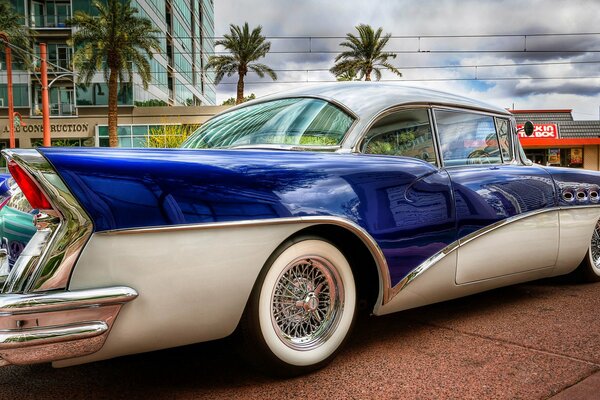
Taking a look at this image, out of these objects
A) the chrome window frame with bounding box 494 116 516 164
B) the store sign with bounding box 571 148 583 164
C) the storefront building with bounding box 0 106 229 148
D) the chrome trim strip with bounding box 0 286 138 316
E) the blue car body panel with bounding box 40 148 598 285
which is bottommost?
the store sign with bounding box 571 148 583 164

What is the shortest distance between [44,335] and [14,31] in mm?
36293

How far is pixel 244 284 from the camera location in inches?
86.5

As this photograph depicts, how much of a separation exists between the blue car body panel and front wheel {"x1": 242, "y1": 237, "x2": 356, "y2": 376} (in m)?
0.21

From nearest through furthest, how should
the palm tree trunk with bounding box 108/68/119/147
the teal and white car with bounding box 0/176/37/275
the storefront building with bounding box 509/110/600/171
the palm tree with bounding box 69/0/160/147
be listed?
the teal and white car with bounding box 0/176/37/275 → the palm tree with bounding box 69/0/160/147 → the palm tree trunk with bounding box 108/68/119/147 → the storefront building with bounding box 509/110/600/171

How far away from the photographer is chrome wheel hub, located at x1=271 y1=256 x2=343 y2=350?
241 centimetres

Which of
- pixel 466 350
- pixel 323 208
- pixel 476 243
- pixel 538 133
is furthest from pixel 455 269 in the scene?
pixel 538 133

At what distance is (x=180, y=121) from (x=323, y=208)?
3765 cm

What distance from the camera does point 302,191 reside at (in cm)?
237

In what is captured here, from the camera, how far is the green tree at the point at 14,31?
104ft

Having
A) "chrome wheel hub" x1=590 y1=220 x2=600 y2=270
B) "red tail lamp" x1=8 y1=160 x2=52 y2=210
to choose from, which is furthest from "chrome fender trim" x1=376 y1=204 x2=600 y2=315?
"red tail lamp" x1=8 y1=160 x2=52 y2=210

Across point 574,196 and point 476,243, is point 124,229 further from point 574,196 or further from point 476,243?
point 574,196

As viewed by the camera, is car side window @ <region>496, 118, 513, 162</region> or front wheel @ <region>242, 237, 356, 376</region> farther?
car side window @ <region>496, 118, 513, 162</region>

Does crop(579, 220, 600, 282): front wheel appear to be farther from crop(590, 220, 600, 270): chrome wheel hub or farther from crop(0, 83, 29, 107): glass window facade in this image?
crop(0, 83, 29, 107): glass window facade

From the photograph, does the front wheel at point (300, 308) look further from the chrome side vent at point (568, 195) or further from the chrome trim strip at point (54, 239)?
the chrome side vent at point (568, 195)
